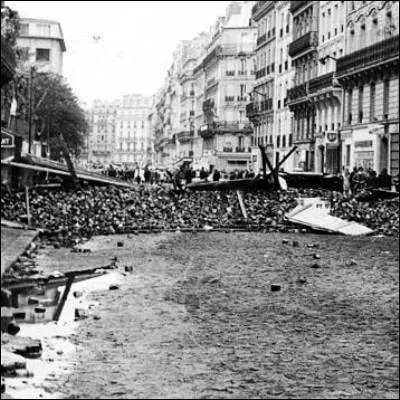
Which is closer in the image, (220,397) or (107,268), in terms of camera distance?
(220,397)

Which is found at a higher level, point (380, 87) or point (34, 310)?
point (380, 87)

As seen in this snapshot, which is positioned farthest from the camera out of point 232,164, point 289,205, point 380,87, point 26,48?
point 232,164

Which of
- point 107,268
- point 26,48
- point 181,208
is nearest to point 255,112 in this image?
point 26,48

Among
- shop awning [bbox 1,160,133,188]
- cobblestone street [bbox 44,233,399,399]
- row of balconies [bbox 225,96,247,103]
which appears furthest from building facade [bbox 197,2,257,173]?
cobblestone street [bbox 44,233,399,399]

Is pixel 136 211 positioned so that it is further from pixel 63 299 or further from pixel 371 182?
pixel 63 299

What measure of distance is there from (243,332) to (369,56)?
144 feet

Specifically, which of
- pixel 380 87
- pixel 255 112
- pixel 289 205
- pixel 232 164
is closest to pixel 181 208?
pixel 289 205

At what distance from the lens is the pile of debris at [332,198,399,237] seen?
119ft

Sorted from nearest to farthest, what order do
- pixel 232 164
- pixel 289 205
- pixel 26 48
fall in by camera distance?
1. pixel 289 205
2. pixel 26 48
3. pixel 232 164

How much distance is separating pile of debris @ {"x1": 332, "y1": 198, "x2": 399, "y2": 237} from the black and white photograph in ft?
0.43

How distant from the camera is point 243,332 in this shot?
48.6 ft

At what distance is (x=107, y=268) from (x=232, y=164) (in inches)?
3366

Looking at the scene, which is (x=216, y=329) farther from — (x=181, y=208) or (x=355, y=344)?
(x=181, y=208)

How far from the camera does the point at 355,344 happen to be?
13.9m
